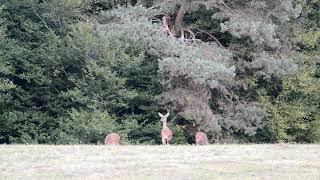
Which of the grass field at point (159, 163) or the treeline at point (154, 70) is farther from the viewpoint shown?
the treeline at point (154, 70)

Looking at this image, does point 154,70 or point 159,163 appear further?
point 154,70

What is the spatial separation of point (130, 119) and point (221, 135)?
381cm

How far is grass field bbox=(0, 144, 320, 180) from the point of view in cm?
1166

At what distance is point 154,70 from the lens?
95.2 ft

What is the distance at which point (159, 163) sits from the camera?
A: 43.7 ft

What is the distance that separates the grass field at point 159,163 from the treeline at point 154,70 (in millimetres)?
10398

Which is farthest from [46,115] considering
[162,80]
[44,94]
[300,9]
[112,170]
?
[112,170]

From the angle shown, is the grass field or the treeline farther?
the treeline

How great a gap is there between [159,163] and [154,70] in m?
15.8

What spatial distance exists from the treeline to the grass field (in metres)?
10.4

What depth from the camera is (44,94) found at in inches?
1187

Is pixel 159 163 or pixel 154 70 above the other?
pixel 154 70

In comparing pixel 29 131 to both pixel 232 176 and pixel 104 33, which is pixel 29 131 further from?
pixel 232 176

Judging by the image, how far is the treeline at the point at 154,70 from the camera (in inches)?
1080
